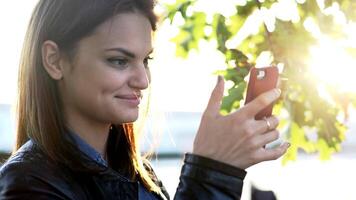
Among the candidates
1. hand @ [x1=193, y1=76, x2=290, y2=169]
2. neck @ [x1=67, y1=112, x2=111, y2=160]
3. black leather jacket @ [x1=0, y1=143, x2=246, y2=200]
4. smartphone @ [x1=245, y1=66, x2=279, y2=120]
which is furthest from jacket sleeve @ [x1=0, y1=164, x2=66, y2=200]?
smartphone @ [x1=245, y1=66, x2=279, y2=120]

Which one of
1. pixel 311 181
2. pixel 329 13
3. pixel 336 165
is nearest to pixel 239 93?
pixel 329 13

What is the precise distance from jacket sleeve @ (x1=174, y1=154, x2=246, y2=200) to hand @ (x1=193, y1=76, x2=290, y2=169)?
Result: 0.04 ft

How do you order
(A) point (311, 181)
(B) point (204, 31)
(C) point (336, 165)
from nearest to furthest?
1. (B) point (204, 31)
2. (A) point (311, 181)
3. (C) point (336, 165)

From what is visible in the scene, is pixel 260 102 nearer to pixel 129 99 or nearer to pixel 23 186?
pixel 129 99

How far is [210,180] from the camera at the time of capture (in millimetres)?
1253

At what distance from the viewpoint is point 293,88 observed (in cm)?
192

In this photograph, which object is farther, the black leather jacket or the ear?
the ear

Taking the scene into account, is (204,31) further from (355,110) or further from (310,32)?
(355,110)

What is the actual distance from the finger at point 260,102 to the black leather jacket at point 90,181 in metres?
0.11

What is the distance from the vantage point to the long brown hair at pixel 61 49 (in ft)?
4.61

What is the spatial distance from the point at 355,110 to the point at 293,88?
295mm

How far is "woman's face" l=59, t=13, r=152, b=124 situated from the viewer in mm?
1373

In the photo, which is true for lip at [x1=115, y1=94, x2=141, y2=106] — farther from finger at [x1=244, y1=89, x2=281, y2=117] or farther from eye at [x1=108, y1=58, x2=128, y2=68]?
finger at [x1=244, y1=89, x2=281, y2=117]

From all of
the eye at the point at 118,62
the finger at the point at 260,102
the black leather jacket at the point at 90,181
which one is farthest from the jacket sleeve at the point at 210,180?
the eye at the point at 118,62
